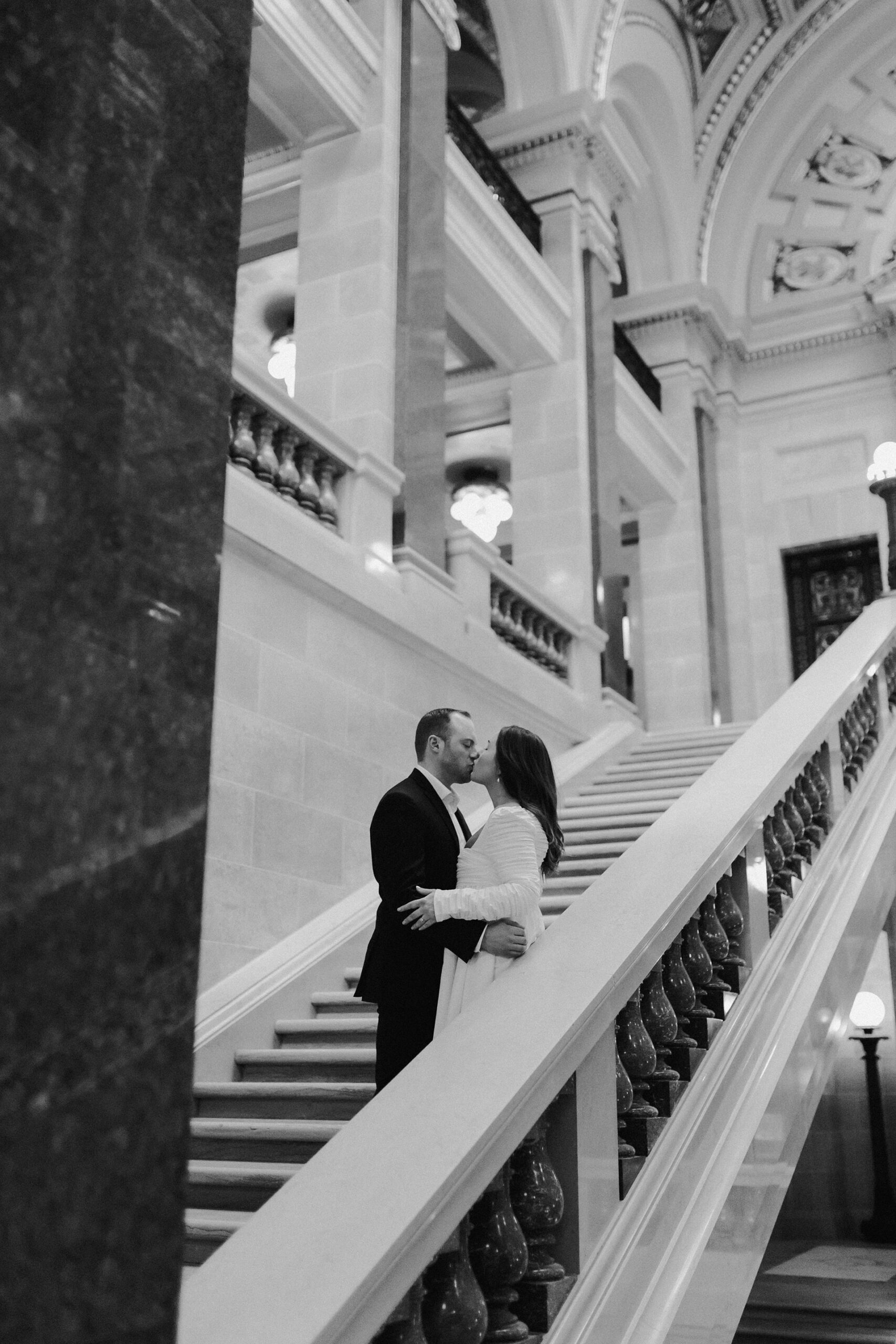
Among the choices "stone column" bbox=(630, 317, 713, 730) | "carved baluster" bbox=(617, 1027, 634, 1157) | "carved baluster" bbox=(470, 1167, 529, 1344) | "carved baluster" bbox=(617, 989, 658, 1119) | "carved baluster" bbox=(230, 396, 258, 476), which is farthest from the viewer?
"stone column" bbox=(630, 317, 713, 730)

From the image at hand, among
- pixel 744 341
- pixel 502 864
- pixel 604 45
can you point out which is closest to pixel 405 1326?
pixel 502 864

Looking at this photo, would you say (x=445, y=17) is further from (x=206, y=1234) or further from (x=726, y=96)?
(x=206, y=1234)

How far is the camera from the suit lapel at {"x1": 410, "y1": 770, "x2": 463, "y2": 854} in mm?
3936

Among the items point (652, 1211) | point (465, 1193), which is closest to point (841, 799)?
point (652, 1211)

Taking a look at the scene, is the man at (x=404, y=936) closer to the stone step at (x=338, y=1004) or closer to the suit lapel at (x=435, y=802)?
the suit lapel at (x=435, y=802)

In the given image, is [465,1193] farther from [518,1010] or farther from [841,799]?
[841,799]

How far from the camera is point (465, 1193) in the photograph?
2.29m

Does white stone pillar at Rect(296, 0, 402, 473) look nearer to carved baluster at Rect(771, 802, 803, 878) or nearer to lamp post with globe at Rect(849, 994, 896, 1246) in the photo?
carved baluster at Rect(771, 802, 803, 878)

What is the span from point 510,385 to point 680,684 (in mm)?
4148

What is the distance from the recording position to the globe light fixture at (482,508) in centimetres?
1514

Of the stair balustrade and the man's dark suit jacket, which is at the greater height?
the stair balustrade

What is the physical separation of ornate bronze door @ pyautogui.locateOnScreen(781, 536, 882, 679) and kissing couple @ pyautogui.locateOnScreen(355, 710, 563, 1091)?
12.5 metres

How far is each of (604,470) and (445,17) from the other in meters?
4.03

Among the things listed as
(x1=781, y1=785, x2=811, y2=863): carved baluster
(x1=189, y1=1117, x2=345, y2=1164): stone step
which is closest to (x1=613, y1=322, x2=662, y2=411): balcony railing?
(x1=781, y1=785, x2=811, y2=863): carved baluster
